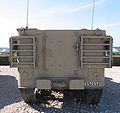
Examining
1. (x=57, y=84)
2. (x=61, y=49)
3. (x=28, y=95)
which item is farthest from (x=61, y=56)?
(x=28, y=95)

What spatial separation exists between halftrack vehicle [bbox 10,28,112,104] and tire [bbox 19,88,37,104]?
1.26 ft

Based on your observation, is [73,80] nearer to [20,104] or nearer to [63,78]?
[63,78]

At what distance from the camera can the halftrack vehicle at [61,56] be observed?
26.5 feet

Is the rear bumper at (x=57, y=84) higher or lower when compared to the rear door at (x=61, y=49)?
lower

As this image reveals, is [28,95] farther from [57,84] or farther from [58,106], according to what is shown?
[57,84]

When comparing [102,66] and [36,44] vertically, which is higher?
[36,44]

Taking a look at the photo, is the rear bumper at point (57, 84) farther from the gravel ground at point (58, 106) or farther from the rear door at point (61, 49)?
the gravel ground at point (58, 106)

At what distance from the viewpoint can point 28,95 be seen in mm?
8719

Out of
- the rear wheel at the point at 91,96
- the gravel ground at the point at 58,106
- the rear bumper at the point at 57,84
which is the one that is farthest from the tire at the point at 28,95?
the rear wheel at the point at 91,96

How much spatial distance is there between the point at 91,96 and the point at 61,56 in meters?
1.55

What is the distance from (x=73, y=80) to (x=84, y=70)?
411mm

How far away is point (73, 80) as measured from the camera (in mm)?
8148

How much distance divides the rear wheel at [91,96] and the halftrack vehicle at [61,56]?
1.27 feet

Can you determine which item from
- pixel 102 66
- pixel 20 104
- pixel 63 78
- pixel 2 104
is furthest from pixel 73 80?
pixel 2 104
